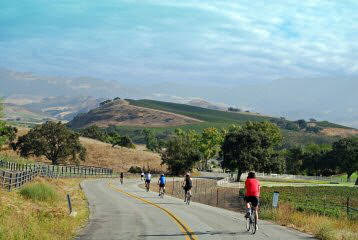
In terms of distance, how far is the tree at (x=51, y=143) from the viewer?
95.6 m

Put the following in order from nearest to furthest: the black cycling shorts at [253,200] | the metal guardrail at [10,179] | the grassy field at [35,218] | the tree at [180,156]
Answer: the grassy field at [35,218], the black cycling shorts at [253,200], the metal guardrail at [10,179], the tree at [180,156]

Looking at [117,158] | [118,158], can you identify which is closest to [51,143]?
[117,158]

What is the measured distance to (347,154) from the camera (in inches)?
4872

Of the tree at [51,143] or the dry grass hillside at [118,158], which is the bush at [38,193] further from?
the dry grass hillside at [118,158]

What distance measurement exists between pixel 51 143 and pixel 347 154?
223 ft

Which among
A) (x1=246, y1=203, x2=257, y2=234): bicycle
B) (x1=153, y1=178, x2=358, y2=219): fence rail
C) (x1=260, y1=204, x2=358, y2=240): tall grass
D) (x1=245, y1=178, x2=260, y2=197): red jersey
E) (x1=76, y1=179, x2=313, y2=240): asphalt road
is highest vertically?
(x1=245, y1=178, x2=260, y2=197): red jersey

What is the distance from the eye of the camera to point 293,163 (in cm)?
15300

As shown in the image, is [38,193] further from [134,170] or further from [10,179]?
[134,170]

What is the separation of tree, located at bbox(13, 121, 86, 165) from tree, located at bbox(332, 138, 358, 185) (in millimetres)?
62982

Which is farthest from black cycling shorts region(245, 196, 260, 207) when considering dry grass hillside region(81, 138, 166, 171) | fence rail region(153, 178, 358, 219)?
dry grass hillside region(81, 138, 166, 171)

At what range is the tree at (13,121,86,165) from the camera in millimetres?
95562

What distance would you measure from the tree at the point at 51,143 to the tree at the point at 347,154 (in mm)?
62982

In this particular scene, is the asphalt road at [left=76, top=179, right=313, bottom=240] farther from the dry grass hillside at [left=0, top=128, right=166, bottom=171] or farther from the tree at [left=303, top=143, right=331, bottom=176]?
the tree at [left=303, top=143, right=331, bottom=176]

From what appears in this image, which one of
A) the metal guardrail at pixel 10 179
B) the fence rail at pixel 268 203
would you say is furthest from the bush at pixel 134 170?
the metal guardrail at pixel 10 179
